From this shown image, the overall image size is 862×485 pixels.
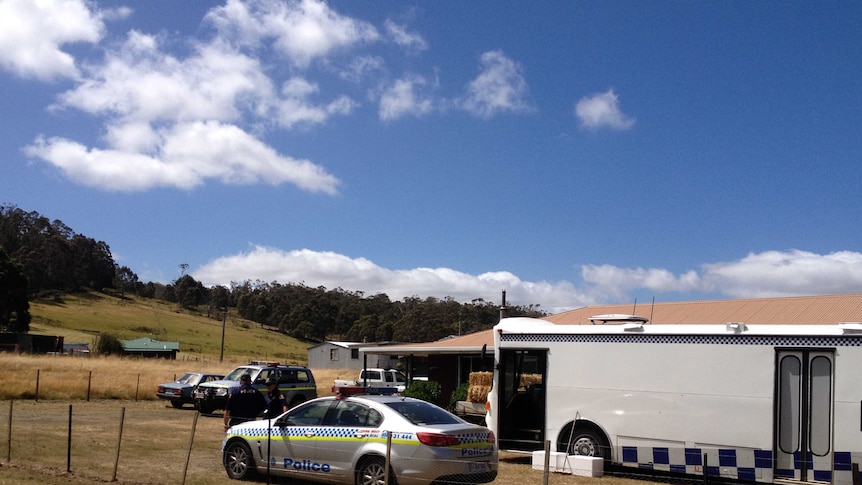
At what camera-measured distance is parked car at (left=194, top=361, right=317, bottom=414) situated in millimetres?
27453

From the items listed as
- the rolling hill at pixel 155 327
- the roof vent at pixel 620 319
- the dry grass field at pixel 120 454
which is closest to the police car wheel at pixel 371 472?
the dry grass field at pixel 120 454

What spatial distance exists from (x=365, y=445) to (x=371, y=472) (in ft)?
1.15

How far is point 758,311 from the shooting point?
24953 millimetres

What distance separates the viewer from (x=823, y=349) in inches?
476

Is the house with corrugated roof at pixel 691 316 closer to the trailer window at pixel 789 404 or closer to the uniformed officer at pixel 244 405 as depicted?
the uniformed officer at pixel 244 405

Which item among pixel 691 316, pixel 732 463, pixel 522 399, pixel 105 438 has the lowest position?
pixel 105 438

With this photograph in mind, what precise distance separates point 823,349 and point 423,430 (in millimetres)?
6049

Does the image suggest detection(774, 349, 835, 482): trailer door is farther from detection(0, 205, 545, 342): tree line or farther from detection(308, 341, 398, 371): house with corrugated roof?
detection(0, 205, 545, 342): tree line

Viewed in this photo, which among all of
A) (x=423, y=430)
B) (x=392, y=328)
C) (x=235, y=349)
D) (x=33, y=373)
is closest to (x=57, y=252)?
(x=235, y=349)

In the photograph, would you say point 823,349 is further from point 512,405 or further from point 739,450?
point 512,405

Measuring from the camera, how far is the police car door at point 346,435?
35.9 ft

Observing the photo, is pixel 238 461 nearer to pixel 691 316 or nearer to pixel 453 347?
pixel 453 347

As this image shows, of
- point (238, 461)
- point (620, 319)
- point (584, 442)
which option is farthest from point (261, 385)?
point (620, 319)

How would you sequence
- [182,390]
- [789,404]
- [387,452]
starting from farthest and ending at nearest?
1. [182,390]
2. [789,404]
3. [387,452]
